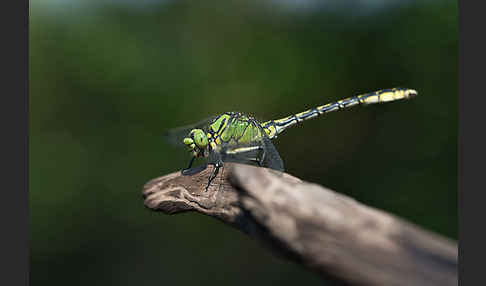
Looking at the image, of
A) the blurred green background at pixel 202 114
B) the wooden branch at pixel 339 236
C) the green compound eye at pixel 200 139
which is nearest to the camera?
the wooden branch at pixel 339 236

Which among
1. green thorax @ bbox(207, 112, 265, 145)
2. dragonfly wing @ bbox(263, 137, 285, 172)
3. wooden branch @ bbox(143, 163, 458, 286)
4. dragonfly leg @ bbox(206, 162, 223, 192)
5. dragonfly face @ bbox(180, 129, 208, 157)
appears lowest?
wooden branch @ bbox(143, 163, 458, 286)

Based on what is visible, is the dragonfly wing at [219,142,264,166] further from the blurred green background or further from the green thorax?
the blurred green background

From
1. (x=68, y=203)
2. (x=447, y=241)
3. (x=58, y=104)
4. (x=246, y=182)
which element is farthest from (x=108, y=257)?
(x=447, y=241)

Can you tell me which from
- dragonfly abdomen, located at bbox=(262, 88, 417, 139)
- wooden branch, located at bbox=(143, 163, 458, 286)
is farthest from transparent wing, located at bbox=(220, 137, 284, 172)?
wooden branch, located at bbox=(143, 163, 458, 286)

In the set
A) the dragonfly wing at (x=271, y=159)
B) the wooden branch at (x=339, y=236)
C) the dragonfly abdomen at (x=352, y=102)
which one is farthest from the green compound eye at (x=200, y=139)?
the wooden branch at (x=339, y=236)

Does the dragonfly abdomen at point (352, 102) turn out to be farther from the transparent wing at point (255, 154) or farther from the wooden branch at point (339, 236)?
the wooden branch at point (339, 236)

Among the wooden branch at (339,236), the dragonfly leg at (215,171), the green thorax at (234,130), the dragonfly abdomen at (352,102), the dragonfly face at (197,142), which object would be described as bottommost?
the wooden branch at (339,236)

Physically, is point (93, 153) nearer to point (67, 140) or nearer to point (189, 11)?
point (67, 140)
